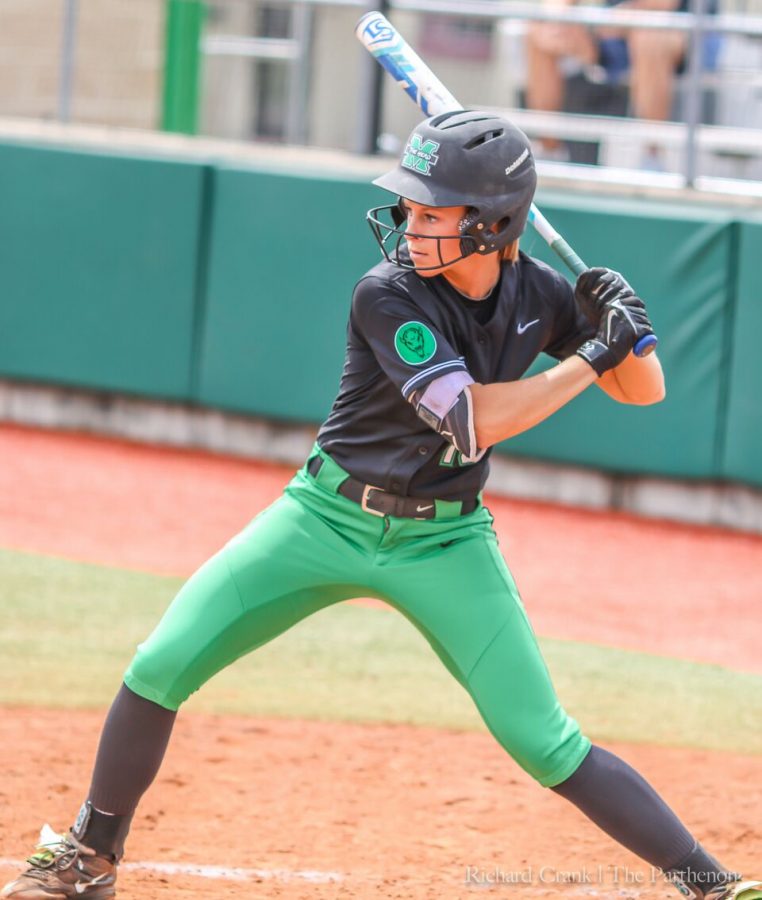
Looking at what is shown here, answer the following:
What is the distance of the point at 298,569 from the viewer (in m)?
3.21

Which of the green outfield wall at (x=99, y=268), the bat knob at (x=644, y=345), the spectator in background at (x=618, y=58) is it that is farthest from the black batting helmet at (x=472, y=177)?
the green outfield wall at (x=99, y=268)

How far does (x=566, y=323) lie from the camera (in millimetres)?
3402

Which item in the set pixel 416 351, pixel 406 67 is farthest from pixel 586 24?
pixel 416 351

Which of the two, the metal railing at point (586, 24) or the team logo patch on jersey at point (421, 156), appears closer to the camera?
the team logo patch on jersey at point (421, 156)

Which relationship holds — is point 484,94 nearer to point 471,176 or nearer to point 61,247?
point 61,247

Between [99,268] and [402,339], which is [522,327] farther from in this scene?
[99,268]

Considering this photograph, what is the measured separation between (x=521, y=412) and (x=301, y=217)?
580cm

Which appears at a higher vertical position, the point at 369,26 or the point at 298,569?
the point at 369,26

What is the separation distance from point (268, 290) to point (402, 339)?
5809 mm

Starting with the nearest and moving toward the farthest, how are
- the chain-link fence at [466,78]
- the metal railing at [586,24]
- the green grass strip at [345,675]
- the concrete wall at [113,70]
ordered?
the green grass strip at [345,675] < the metal railing at [586,24] < the chain-link fence at [466,78] < the concrete wall at [113,70]

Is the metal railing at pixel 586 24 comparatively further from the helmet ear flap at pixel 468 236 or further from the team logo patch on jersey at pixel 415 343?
the team logo patch on jersey at pixel 415 343

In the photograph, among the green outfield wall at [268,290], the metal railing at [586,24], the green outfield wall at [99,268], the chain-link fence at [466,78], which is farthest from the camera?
the green outfield wall at [99,268]

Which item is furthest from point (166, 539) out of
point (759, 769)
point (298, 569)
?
point (298, 569)

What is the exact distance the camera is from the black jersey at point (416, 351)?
3109 millimetres
